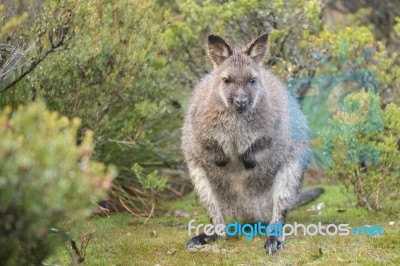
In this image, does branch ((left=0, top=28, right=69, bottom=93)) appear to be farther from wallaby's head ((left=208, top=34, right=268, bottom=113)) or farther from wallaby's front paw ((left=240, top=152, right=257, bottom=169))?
wallaby's front paw ((left=240, top=152, right=257, bottom=169))

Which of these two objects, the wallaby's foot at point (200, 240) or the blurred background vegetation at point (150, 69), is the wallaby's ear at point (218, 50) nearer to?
the blurred background vegetation at point (150, 69)

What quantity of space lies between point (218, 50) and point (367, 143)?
6.03 ft

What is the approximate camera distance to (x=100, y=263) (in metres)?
5.32

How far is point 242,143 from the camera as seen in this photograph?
5797 millimetres

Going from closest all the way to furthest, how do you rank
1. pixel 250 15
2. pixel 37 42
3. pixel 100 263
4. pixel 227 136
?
1. pixel 100 263
2. pixel 227 136
3. pixel 37 42
4. pixel 250 15

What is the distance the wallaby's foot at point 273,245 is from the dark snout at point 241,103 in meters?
1.15

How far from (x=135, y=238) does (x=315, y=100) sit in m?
3.92

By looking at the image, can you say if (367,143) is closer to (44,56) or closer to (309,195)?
(309,195)

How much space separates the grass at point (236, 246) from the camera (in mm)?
5133

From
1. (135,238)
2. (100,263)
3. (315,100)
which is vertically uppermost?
(100,263)

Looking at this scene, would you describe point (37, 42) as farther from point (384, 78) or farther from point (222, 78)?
point (384, 78)

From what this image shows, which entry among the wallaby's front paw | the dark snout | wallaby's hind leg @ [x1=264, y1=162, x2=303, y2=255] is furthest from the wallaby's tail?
the dark snout

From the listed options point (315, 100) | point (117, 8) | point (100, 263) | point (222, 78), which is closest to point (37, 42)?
point (117, 8)

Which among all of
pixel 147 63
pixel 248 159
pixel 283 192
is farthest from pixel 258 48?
pixel 147 63
